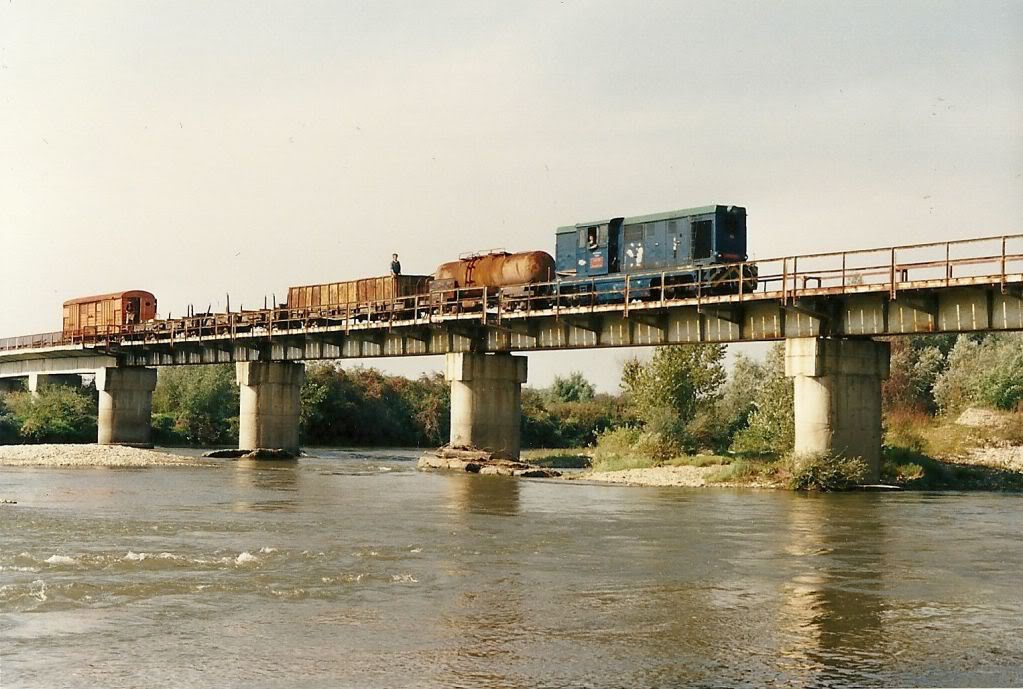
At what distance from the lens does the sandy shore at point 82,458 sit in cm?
5484

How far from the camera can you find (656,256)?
4831 centimetres

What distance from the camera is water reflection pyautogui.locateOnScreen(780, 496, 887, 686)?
1298 cm

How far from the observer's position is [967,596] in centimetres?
1747

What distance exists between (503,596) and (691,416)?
43260mm

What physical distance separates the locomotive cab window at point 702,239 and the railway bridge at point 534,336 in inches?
52.9

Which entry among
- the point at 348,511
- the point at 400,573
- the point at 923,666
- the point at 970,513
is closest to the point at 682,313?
the point at 970,513

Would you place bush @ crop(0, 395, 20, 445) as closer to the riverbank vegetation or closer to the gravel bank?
the riverbank vegetation

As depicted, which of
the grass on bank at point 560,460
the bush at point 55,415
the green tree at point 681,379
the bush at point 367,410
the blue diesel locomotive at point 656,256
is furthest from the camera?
the bush at point 367,410

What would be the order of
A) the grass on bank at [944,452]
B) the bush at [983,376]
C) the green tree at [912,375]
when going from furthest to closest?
the green tree at [912,375] < the bush at [983,376] < the grass on bank at [944,452]

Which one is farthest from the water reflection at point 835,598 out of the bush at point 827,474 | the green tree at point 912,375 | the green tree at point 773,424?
the green tree at point 912,375

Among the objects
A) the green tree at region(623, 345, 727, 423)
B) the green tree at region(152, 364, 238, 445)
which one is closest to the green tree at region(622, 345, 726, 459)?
the green tree at region(623, 345, 727, 423)

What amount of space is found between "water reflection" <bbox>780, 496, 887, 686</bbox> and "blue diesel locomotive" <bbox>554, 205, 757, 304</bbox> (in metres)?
17.1

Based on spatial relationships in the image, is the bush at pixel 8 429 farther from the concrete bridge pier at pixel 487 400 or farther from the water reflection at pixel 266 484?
the concrete bridge pier at pixel 487 400

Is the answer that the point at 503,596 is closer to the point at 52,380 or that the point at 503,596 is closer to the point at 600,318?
the point at 600,318
